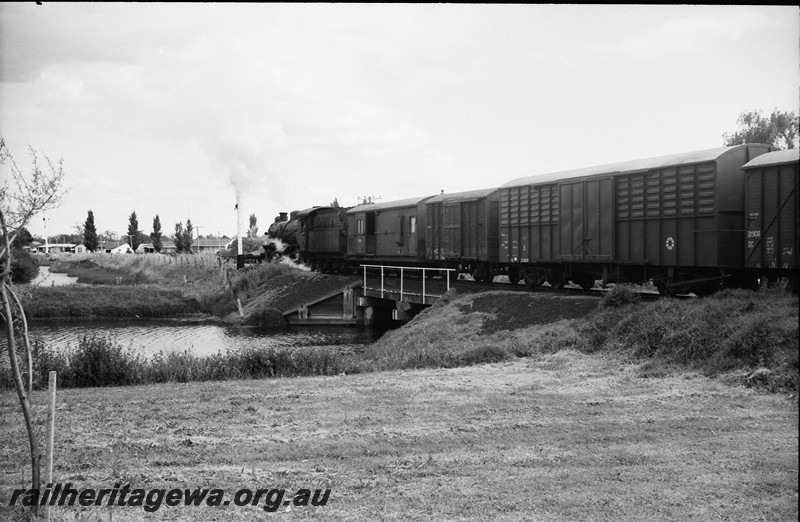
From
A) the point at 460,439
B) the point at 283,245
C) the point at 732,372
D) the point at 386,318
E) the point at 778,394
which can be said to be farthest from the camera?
the point at 283,245

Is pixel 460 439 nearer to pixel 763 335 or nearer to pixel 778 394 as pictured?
pixel 778 394

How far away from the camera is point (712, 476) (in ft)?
23.9

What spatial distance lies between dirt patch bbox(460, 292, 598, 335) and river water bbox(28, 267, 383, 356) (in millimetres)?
7723

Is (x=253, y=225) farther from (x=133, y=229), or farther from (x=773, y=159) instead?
(x=773, y=159)

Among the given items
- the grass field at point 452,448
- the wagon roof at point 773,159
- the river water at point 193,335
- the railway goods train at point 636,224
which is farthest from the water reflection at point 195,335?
the wagon roof at point 773,159

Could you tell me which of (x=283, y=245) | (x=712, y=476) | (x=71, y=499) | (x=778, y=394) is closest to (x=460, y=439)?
(x=712, y=476)

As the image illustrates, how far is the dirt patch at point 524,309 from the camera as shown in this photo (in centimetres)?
1981

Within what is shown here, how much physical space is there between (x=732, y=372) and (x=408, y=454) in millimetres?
7721

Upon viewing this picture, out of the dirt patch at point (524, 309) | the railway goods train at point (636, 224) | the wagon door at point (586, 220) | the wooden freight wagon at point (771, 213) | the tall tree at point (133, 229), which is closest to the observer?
the wooden freight wagon at point (771, 213)

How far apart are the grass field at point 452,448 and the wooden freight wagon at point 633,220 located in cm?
658

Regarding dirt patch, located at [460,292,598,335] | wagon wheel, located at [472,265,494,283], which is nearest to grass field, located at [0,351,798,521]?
dirt patch, located at [460,292,598,335]

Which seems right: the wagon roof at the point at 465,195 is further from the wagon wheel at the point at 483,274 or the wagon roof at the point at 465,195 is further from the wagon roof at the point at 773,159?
the wagon roof at the point at 773,159

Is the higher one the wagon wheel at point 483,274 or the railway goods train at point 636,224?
the railway goods train at point 636,224

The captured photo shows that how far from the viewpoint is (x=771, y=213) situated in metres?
16.2
